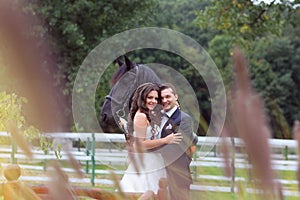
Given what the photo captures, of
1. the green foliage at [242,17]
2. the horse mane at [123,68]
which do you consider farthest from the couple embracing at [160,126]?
the green foliage at [242,17]

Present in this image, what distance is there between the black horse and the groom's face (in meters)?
0.23

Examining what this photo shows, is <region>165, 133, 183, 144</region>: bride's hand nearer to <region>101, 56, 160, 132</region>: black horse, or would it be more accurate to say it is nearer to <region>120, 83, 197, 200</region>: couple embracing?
<region>120, 83, 197, 200</region>: couple embracing

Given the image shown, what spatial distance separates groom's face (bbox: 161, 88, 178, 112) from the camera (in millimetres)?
2971

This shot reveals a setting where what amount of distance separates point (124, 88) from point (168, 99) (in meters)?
0.47

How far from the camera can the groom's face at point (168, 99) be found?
117 inches

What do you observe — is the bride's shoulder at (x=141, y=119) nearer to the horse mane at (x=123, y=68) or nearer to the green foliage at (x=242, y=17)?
the horse mane at (x=123, y=68)

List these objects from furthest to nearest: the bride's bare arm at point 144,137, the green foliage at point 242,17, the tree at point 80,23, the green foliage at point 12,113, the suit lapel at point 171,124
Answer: the tree at point 80,23 < the green foliage at point 242,17 < the suit lapel at point 171,124 < the bride's bare arm at point 144,137 < the green foliage at point 12,113

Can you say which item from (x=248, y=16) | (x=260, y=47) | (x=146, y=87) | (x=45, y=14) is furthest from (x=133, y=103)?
(x=260, y=47)

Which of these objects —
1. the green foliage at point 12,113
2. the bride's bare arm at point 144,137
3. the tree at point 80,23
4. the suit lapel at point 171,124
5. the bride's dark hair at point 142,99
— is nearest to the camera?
the green foliage at point 12,113

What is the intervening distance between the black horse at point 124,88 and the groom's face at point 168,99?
0.23 meters

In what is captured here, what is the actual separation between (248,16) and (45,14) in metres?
4.87

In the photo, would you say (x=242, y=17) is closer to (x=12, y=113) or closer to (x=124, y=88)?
(x=124, y=88)

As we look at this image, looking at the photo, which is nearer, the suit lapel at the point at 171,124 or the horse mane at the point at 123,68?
the suit lapel at the point at 171,124

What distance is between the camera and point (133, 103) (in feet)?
10.4
